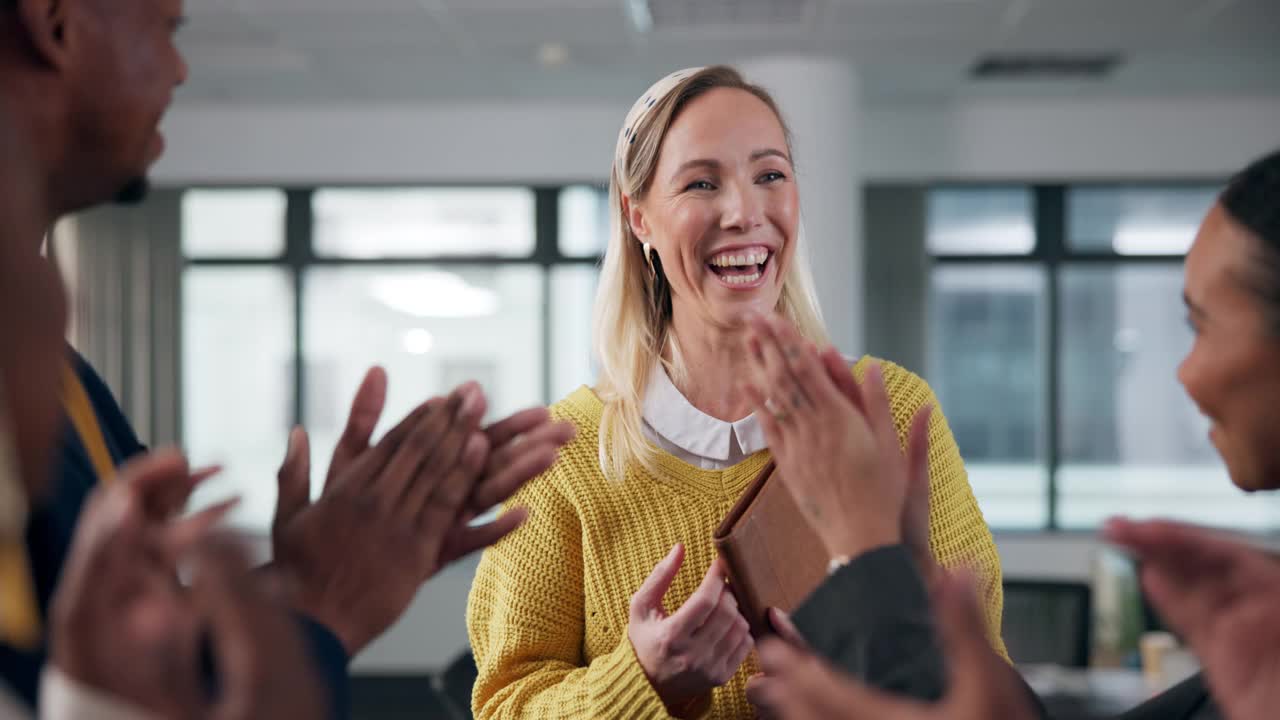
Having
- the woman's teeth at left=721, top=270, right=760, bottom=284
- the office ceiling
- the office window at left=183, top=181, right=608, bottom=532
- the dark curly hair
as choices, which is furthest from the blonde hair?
the office window at left=183, top=181, right=608, bottom=532

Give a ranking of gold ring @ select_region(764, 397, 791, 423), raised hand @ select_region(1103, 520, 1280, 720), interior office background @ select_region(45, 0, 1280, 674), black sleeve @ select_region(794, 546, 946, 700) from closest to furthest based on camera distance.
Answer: raised hand @ select_region(1103, 520, 1280, 720), black sleeve @ select_region(794, 546, 946, 700), gold ring @ select_region(764, 397, 791, 423), interior office background @ select_region(45, 0, 1280, 674)

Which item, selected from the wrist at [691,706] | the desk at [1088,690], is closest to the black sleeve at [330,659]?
the wrist at [691,706]

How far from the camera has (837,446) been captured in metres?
0.92

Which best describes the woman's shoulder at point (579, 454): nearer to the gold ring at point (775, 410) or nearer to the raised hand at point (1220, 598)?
the gold ring at point (775, 410)

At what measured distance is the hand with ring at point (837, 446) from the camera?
2.97 ft

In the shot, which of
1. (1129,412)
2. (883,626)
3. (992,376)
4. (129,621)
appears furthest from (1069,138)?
(129,621)

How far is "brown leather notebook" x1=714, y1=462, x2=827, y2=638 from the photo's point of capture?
1252 millimetres

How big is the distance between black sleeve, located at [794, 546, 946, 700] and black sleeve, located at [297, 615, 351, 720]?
0.38 meters

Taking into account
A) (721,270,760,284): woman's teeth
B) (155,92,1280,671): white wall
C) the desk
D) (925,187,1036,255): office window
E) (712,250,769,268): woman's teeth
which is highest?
(155,92,1280,671): white wall

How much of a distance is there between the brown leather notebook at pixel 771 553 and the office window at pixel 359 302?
237 inches

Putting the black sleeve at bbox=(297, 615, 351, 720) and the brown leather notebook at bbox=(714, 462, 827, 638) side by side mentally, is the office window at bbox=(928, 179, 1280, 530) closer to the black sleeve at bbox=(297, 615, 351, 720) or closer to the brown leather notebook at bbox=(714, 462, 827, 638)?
the brown leather notebook at bbox=(714, 462, 827, 638)

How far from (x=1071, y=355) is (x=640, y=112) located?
20.8 feet

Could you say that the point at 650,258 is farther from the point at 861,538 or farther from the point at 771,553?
the point at 861,538

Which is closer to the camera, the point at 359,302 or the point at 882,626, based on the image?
the point at 882,626
